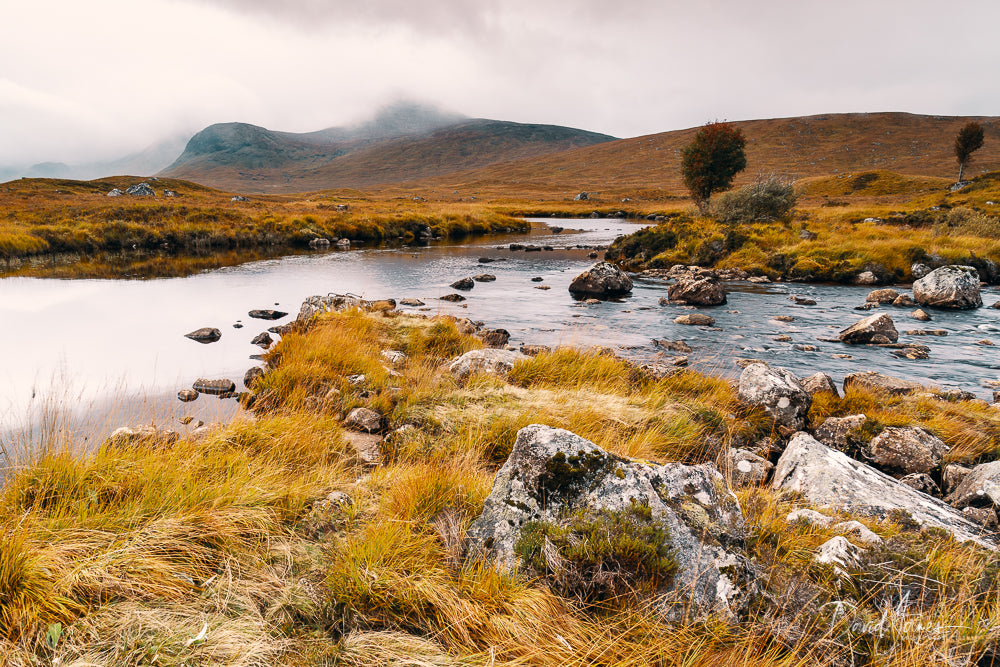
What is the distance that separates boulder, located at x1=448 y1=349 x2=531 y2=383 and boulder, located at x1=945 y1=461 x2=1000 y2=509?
21.4 ft

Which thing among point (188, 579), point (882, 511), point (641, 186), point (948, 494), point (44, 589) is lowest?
point (948, 494)

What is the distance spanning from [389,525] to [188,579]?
4.29 feet

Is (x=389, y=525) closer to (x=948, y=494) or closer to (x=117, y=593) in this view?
(x=117, y=593)

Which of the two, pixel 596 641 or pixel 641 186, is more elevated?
pixel 641 186

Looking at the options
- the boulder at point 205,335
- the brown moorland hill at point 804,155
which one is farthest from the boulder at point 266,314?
the brown moorland hill at point 804,155

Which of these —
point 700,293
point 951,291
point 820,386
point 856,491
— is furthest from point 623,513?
point 951,291

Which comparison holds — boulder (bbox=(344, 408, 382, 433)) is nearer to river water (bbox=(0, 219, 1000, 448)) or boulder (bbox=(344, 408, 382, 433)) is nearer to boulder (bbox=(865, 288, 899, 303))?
river water (bbox=(0, 219, 1000, 448))

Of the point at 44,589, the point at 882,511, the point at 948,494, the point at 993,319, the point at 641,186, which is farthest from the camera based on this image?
the point at 641,186

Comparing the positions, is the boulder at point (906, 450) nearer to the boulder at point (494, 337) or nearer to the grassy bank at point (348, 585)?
the grassy bank at point (348, 585)

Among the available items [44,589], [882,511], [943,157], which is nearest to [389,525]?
[44,589]

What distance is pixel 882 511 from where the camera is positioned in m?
4.38

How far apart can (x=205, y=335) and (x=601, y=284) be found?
49.7ft

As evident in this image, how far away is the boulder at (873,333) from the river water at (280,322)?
663 millimetres

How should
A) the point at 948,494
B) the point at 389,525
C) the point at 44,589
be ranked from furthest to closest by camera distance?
1. the point at 948,494
2. the point at 389,525
3. the point at 44,589
